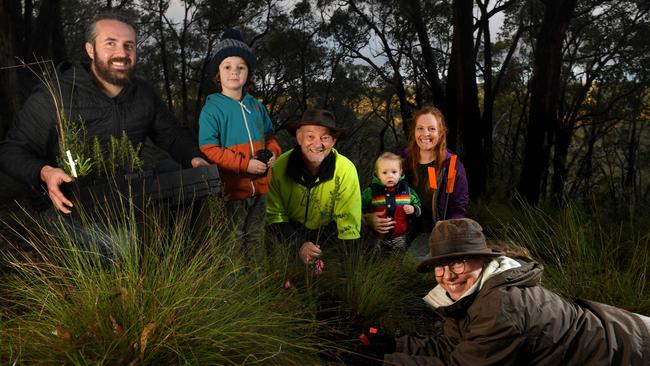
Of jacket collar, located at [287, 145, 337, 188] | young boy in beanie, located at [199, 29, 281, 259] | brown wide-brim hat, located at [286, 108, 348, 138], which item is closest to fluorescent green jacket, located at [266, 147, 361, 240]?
jacket collar, located at [287, 145, 337, 188]

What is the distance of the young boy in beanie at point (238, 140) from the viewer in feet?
12.1

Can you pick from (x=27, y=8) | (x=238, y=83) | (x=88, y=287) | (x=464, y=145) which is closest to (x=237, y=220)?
(x=238, y=83)

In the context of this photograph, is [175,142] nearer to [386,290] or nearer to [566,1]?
[386,290]

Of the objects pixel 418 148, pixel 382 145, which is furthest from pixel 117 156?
pixel 382 145

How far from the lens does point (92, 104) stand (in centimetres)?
333

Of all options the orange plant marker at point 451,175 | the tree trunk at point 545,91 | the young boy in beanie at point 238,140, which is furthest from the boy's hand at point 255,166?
the tree trunk at point 545,91

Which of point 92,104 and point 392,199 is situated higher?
point 92,104

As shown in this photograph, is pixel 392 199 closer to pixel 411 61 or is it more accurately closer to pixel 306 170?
pixel 306 170

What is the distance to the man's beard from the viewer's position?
3.27 meters

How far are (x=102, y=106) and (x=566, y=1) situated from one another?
937 cm

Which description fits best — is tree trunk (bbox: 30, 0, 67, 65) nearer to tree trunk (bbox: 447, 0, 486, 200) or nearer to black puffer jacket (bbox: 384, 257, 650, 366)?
tree trunk (bbox: 447, 0, 486, 200)

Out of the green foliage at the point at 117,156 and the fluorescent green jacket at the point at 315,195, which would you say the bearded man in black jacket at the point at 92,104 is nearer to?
the green foliage at the point at 117,156

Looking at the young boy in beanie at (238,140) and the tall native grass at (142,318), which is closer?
the tall native grass at (142,318)

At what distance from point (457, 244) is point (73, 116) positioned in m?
2.18
